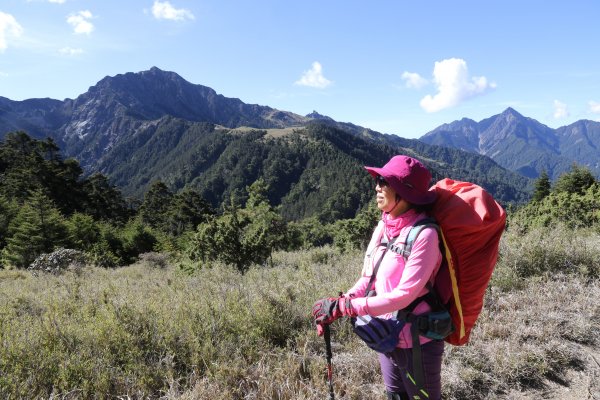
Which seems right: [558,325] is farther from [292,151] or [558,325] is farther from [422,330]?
[292,151]

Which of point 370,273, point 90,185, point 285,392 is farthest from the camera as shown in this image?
point 90,185

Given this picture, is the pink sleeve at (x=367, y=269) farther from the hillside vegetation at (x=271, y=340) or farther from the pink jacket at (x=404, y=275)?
the hillside vegetation at (x=271, y=340)

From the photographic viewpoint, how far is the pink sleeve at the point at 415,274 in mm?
2080

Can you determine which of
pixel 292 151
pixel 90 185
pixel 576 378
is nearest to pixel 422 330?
pixel 576 378

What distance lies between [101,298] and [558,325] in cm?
546

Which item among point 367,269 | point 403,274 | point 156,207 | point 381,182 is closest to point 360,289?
point 367,269

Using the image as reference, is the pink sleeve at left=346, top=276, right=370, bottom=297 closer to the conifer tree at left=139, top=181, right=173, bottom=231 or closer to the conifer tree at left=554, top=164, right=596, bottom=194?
the conifer tree at left=554, top=164, right=596, bottom=194

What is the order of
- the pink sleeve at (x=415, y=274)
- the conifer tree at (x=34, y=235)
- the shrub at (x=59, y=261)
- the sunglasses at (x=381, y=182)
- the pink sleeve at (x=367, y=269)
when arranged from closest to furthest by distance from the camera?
the pink sleeve at (x=415, y=274)
the sunglasses at (x=381, y=182)
the pink sleeve at (x=367, y=269)
the shrub at (x=59, y=261)
the conifer tree at (x=34, y=235)

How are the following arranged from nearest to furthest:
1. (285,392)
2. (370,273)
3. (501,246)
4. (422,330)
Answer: (422,330)
(370,273)
(285,392)
(501,246)

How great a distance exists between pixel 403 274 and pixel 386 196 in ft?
1.62

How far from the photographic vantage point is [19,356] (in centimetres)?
309

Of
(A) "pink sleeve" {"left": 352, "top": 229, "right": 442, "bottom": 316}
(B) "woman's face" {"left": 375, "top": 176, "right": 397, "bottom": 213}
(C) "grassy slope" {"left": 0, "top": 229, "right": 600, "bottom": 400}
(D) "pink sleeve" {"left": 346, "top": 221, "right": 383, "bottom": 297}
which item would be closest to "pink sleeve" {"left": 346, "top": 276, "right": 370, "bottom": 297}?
(D) "pink sleeve" {"left": 346, "top": 221, "right": 383, "bottom": 297}

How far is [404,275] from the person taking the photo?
2115mm

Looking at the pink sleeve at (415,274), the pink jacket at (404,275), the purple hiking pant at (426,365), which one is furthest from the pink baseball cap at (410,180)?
the purple hiking pant at (426,365)
